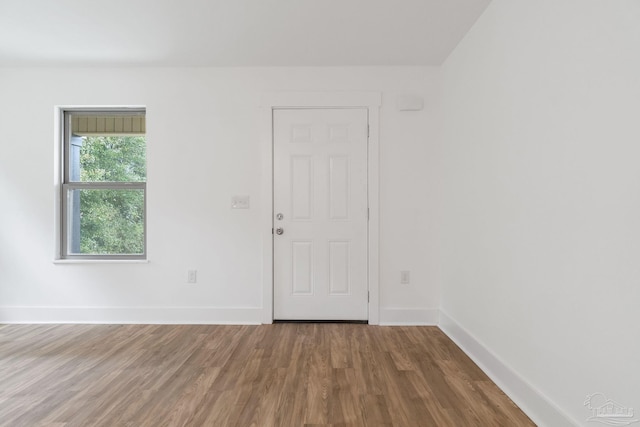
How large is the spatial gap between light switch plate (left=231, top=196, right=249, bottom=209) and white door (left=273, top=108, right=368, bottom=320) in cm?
29

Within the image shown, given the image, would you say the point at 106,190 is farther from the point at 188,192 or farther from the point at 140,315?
the point at 140,315

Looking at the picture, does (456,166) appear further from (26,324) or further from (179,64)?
(26,324)

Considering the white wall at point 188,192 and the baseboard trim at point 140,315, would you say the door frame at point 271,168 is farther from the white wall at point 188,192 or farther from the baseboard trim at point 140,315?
the baseboard trim at point 140,315

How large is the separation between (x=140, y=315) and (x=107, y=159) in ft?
5.26

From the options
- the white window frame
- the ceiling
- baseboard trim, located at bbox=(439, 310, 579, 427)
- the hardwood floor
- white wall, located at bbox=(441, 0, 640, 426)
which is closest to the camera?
white wall, located at bbox=(441, 0, 640, 426)

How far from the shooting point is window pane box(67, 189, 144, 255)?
3.75 meters

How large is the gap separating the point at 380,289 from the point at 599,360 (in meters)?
2.18

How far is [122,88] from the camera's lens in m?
3.66

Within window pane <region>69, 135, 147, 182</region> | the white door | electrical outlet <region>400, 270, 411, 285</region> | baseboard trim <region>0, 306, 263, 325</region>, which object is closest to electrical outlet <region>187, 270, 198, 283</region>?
baseboard trim <region>0, 306, 263, 325</region>

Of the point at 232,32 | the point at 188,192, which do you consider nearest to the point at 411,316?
the point at 188,192

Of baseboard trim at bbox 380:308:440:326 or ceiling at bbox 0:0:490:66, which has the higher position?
ceiling at bbox 0:0:490:66

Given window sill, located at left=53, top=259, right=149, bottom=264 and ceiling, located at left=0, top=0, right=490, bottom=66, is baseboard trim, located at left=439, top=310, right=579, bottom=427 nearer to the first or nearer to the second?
ceiling, located at left=0, top=0, right=490, bottom=66

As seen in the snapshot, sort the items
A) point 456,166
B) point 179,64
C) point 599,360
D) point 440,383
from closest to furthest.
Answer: point 599,360, point 440,383, point 456,166, point 179,64

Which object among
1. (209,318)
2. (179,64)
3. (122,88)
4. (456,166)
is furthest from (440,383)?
(122,88)
